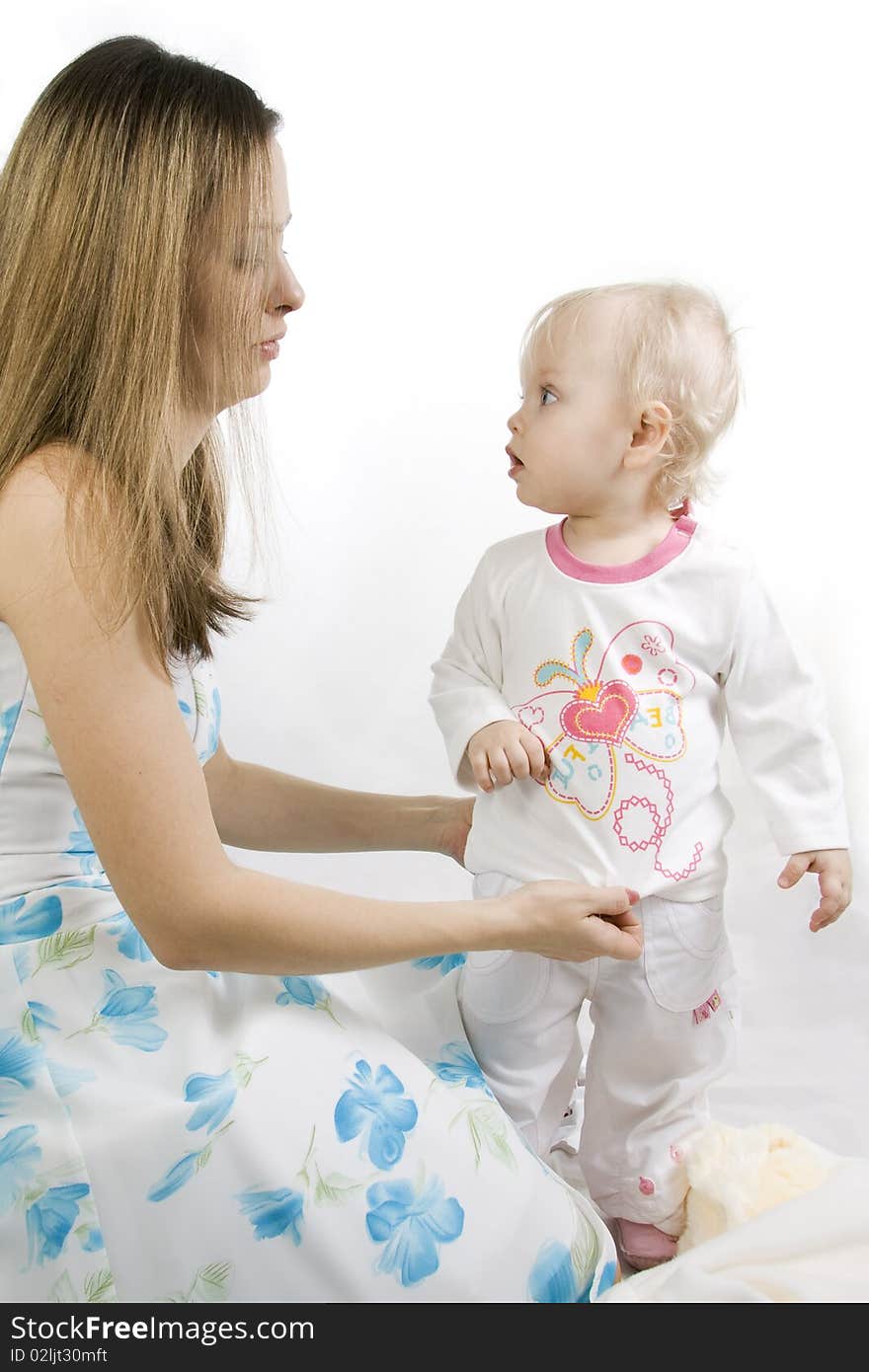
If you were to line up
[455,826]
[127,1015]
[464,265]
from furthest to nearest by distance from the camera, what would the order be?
[464,265]
[455,826]
[127,1015]

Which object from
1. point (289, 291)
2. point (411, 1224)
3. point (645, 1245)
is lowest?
point (645, 1245)

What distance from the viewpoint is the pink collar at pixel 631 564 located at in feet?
5.01

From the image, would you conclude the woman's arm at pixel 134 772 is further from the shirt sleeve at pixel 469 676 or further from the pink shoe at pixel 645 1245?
the pink shoe at pixel 645 1245

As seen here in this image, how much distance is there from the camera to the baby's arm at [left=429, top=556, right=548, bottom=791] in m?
1.49

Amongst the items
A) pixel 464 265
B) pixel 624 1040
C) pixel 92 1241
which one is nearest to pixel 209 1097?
pixel 92 1241

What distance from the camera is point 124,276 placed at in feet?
4.14

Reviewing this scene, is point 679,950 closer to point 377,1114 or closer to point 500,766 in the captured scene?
point 500,766

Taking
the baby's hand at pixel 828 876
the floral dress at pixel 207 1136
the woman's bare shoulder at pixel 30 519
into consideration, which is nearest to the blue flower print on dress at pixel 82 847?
the floral dress at pixel 207 1136

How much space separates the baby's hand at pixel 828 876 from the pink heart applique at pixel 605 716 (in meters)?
0.21

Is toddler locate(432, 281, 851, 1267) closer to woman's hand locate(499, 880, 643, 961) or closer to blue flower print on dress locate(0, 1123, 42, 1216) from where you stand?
woman's hand locate(499, 880, 643, 961)

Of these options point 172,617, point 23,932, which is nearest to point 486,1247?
point 23,932

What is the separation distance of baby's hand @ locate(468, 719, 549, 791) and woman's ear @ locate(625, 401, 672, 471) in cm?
28

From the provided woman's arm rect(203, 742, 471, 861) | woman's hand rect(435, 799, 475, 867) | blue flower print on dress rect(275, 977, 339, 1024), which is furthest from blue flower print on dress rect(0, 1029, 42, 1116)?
woman's hand rect(435, 799, 475, 867)

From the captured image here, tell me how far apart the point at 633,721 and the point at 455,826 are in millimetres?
284
